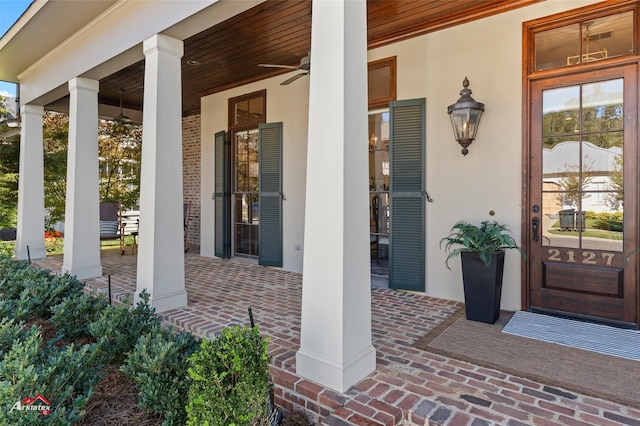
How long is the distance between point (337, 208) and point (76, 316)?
8.40ft

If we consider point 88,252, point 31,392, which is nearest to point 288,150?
point 88,252

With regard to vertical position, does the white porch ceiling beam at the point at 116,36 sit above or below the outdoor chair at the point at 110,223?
above

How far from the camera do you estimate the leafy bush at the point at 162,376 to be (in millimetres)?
1983

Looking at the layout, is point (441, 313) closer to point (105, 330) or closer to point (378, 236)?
point (378, 236)

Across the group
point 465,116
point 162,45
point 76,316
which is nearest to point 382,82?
point 465,116

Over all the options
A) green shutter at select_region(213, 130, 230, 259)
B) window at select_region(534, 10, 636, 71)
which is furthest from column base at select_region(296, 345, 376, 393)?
green shutter at select_region(213, 130, 230, 259)

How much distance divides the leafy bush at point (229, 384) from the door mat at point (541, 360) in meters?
1.31

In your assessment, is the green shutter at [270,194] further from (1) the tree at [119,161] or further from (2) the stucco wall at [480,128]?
(1) the tree at [119,161]

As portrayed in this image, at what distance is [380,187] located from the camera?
175 inches

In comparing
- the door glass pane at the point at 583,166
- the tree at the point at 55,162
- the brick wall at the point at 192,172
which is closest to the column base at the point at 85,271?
the brick wall at the point at 192,172

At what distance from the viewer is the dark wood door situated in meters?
2.96

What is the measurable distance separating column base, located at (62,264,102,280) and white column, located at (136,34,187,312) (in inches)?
68.0

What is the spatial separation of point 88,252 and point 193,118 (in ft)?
13.9

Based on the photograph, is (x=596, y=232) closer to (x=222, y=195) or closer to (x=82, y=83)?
(x=222, y=195)
